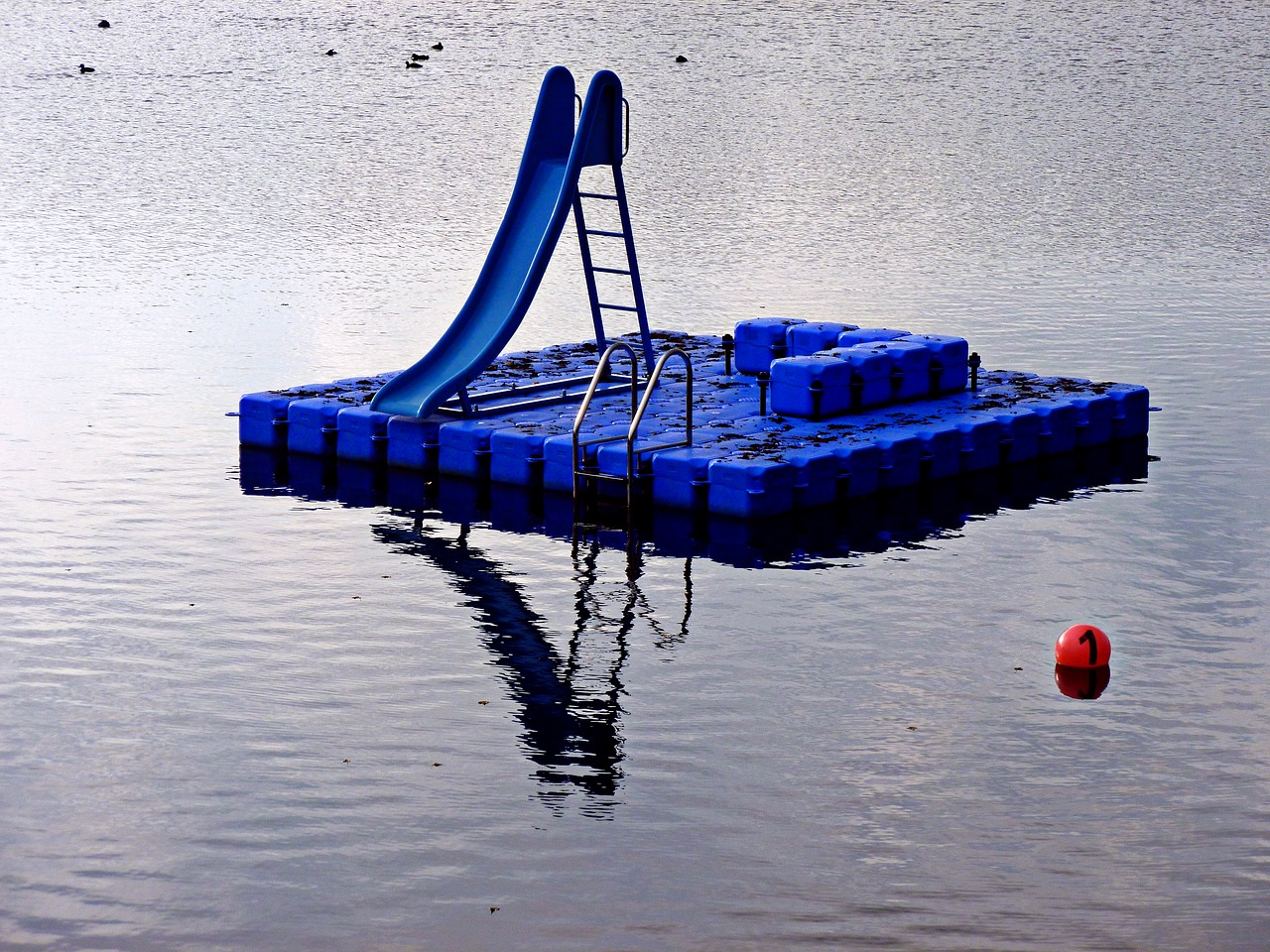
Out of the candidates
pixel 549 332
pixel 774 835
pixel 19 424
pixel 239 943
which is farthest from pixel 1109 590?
pixel 549 332

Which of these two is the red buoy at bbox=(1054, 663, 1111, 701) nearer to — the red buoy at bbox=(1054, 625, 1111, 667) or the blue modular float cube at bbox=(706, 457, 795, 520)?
the red buoy at bbox=(1054, 625, 1111, 667)

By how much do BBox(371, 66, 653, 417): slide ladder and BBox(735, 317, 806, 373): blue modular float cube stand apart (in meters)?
1.82

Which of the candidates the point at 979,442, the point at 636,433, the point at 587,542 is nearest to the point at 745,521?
the point at 587,542

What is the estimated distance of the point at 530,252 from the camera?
21.1 m

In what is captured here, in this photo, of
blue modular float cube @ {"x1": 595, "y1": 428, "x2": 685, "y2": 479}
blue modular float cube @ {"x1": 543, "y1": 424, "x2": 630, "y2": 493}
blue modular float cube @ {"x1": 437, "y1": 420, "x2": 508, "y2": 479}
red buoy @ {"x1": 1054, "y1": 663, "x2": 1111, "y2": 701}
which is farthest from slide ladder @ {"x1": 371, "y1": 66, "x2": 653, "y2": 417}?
red buoy @ {"x1": 1054, "y1": 663, "x2": 1111, "y2": 701}

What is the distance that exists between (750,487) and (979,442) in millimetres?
3279

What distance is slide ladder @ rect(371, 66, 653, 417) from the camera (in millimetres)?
20281

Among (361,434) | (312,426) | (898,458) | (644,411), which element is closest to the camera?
(898,458)

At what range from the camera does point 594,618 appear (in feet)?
49.1

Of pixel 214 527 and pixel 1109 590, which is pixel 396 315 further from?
pixel 1109 590

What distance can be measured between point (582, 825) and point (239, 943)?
2.19 m

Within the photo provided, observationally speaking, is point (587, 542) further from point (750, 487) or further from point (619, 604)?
point (619, 604)

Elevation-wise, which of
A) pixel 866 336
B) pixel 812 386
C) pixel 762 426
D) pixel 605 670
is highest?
pixel 866 336

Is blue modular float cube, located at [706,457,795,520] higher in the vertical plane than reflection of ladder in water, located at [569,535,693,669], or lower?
higher
